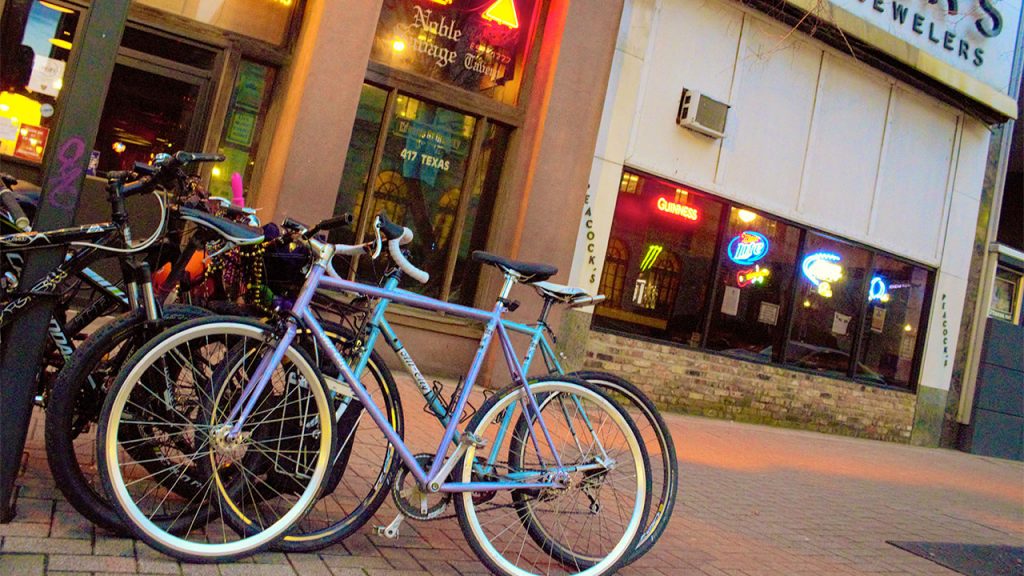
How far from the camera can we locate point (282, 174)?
23.0 feet

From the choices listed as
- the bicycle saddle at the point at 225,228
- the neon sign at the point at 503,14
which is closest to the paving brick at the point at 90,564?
the bicycle saddle at the point at 225,228

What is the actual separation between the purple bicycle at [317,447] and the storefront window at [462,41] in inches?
222

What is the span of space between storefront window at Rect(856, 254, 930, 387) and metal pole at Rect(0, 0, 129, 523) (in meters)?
11.2

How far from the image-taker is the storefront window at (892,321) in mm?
11719

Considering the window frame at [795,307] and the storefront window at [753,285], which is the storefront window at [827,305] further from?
the storefront window at [753,285]

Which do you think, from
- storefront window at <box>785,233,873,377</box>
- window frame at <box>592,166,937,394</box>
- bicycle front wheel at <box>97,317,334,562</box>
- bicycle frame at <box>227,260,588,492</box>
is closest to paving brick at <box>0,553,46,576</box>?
bicycle front wheel at <box>97,317,334,562</box>

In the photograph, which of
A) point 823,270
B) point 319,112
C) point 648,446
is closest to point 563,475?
point 648,446

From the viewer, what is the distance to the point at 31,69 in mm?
6801

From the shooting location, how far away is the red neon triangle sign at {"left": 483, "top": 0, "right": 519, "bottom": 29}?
8.43 meters

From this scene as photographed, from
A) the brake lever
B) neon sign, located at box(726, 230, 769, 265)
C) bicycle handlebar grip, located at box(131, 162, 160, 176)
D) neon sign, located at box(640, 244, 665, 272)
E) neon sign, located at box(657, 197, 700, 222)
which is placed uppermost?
neon sign, located at box(657, 197, 700, 222)

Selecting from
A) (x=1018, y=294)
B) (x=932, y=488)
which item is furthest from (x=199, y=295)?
(x=1018, y=294)

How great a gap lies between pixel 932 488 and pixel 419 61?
7274 mm

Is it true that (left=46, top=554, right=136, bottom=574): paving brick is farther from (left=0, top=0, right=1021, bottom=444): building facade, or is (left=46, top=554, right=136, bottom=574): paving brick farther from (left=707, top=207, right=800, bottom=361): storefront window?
(left=707, top=207, right=800, bottom=361): storefront window

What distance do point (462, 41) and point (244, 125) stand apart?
2527mm
